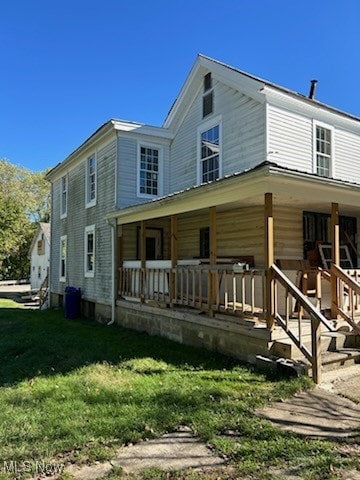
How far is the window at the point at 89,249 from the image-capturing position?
47.6 ft

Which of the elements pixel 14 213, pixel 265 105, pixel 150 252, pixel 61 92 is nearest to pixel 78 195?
pixel 150 252

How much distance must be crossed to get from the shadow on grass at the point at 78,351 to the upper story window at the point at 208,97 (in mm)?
7464

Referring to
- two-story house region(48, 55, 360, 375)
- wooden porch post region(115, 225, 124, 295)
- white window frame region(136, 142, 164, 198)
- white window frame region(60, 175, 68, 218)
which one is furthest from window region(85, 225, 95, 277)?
white window frame region(60, 175, 68, 218)

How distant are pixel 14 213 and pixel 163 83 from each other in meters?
20.5

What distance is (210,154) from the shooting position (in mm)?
11938

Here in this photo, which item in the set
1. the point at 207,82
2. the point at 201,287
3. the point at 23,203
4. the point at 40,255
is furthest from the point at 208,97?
the point at 23,203

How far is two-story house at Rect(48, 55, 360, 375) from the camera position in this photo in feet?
23.2

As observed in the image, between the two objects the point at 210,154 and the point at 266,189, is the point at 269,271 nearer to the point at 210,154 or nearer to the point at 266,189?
the point at 266,189

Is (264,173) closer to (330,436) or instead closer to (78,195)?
(330,436)

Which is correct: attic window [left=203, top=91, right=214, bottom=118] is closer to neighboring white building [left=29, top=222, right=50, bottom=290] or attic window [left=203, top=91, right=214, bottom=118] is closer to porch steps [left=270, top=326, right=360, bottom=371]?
porch steps [left=270, top=326, right=360, bottom=371]

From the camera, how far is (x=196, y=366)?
6715 mm

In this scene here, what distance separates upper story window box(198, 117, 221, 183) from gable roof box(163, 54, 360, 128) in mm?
1453

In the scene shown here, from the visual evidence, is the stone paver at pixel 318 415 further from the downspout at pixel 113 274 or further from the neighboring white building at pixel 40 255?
the neighboring white building at pixel 40 255

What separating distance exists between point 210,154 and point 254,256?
3883 mm
